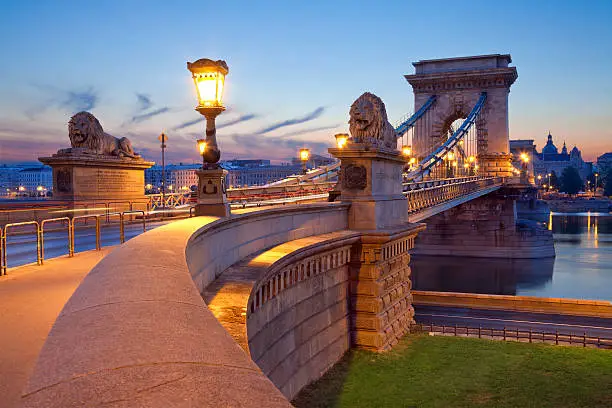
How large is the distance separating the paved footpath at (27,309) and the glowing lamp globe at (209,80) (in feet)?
10.0

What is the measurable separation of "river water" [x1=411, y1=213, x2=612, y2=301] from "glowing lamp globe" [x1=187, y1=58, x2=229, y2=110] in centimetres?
3114

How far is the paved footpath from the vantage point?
139 inches

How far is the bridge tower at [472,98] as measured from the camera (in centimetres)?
7081

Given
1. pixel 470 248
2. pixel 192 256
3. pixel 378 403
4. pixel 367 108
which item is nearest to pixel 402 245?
pixel 367 108

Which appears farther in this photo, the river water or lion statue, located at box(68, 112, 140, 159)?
the river water

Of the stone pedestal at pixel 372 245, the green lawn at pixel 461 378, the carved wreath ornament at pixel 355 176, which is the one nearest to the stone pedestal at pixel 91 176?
the stone pedestal at pixel 372 245

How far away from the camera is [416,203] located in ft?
87.1

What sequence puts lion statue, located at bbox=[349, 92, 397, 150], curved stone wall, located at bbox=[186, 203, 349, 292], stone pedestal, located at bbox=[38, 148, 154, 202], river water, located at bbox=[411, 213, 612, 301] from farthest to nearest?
river water, located at bbox=[411, 213, 612, 301] < stone pedestal, located at bbox=[38, 148, 154, 202] < lion statue, located at bbox=[349, 92, 397, 150] < curved stone wall, located at bbox=[186, 203, 349, 292]

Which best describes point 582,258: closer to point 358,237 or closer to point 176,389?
point 358,237

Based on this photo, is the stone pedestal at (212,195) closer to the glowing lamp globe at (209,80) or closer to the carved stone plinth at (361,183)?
the glowing lamp globe at (209,80)

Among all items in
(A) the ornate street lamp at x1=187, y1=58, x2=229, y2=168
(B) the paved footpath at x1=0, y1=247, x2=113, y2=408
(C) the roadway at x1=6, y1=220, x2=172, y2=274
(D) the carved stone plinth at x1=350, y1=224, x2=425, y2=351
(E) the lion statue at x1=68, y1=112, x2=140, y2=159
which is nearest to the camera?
(B) the paved footpath at x1=0, y1=247, x2=113, y2=408

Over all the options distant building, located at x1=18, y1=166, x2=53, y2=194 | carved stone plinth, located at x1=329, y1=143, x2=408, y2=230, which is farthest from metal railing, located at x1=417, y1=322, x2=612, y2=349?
distant building, located at x1=18, y1=166, x2=53, y2=194

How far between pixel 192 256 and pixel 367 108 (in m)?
11.1

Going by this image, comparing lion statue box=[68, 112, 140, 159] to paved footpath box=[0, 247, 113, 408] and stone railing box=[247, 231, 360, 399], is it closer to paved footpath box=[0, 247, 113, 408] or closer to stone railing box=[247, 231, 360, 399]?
stone railing box=[247, 231, 360, 399]
